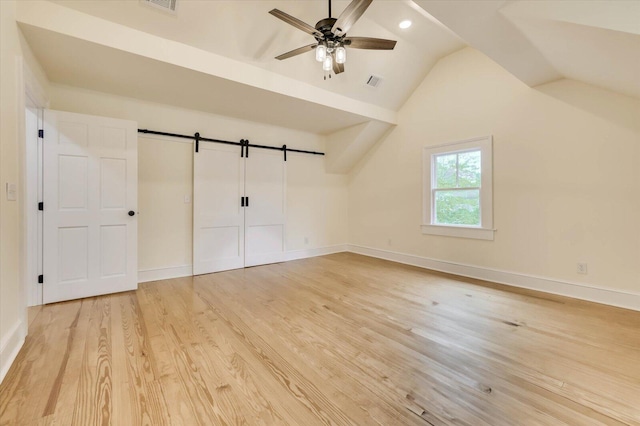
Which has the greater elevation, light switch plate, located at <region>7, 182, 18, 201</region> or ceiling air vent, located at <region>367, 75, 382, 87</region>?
ceiling air vent, located at <region>367, 75, 382, 87</region>

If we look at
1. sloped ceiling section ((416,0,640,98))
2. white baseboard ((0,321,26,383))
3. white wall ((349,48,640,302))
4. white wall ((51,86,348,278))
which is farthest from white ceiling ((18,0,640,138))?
white baseboard ((0,321,26,383))

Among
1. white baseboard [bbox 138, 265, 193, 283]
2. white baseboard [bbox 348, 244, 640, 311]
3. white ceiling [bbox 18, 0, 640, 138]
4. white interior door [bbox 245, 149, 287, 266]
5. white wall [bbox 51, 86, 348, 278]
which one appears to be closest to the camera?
white ceiling [bbox 18, 0, 640, 138]

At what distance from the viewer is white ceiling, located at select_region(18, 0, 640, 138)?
213 centimetres

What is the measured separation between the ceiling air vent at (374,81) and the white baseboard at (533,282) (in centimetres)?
302

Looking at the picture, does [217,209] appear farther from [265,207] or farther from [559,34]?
[559,34]

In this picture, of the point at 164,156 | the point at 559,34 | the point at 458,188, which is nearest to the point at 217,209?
the point at 164,156

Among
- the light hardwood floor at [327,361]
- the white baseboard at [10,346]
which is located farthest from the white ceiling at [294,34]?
the light hardwood floor at [327,361]

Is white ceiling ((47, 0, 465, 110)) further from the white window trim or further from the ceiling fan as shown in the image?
the white window trim

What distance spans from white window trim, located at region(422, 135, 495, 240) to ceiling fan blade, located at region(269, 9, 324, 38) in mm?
2768

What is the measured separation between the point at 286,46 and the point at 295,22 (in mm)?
910

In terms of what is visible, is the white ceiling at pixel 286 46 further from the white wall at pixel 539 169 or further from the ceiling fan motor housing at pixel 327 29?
the ceiling fan motor housing at pixel 327 29

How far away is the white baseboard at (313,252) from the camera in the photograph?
5298 mm

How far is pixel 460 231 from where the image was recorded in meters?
4.23

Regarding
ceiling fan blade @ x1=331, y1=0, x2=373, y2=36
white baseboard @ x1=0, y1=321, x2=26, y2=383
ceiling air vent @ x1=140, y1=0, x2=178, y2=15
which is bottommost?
white baseboard @ x1=0, y1=321, x2=26, y2=383
